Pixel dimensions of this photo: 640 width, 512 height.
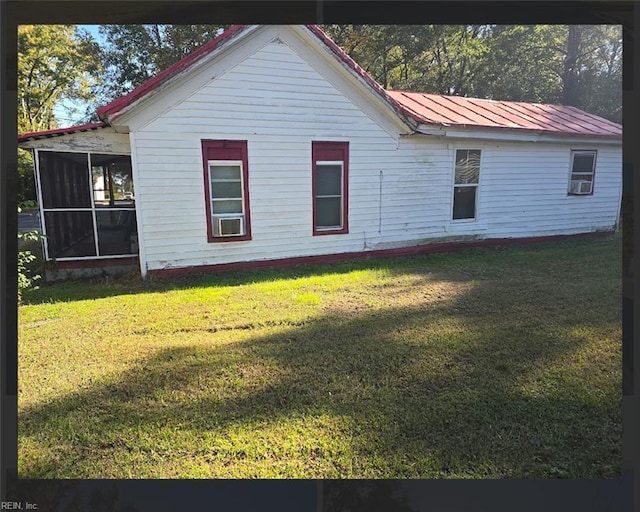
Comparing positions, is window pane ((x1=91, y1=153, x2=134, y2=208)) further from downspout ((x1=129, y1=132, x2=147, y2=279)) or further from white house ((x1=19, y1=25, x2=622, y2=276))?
downspout ((x1=129, y1=132, x2=147, y2=279))

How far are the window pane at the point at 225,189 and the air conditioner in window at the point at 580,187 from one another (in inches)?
236

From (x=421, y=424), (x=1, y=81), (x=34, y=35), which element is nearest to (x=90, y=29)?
(x=34, y=35)

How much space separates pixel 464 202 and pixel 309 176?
2990mm

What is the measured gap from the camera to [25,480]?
193 centimetres

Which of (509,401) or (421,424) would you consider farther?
(509,401)

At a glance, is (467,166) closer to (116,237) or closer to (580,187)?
(580,187)

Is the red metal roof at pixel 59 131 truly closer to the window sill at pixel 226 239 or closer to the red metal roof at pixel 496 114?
the window sill at pixel 226 239

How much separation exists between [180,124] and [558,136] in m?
6.31

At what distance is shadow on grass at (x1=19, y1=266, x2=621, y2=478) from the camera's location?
196 cm

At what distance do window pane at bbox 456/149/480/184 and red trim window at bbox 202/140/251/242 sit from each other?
3736mm

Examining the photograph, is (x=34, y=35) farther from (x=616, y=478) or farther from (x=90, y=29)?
(x=616, y=478)

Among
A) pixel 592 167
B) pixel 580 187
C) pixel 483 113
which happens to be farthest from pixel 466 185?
pixel 592 167

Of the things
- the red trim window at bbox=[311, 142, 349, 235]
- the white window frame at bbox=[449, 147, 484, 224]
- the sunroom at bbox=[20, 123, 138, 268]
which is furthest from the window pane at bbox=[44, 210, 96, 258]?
the white window frame at bbox=[449, 147, 484, 224]

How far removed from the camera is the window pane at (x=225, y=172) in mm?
5387
